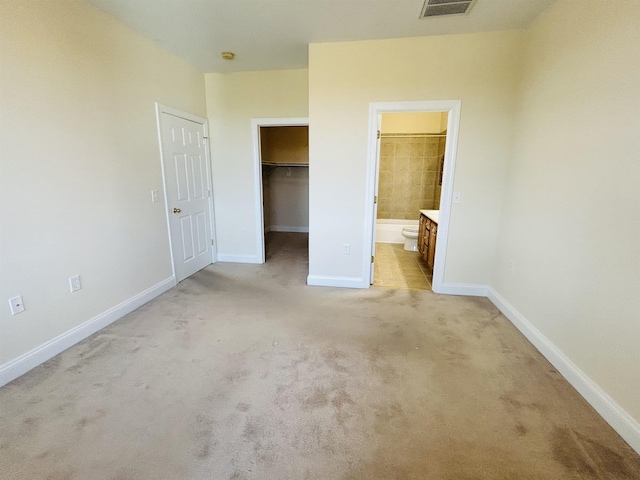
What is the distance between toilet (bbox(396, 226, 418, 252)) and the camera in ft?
16.5

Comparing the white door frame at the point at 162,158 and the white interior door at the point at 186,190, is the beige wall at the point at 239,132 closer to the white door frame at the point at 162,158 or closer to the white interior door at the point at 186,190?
the white door frame at the point at 162,158

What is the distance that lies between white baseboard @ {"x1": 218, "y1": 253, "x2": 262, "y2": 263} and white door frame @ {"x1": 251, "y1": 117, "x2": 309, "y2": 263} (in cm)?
10

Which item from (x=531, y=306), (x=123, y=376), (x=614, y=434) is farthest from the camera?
(x=531, y=306)

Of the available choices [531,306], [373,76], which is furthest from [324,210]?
[531,306]

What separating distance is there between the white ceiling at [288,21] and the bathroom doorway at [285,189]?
2.04 m

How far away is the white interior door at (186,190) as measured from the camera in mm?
3279

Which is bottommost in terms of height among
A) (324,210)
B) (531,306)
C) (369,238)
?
(531,306)

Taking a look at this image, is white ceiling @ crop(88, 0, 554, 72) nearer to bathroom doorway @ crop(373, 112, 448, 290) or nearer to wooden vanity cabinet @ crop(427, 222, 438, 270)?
wooden vanity cabinet @ crop(427, 222, 438, 270)

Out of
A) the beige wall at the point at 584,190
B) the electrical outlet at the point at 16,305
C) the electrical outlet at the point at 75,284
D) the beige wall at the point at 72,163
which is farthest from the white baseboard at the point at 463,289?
the electrical outlet at the point at 16,305

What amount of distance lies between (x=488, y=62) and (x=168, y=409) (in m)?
3.81

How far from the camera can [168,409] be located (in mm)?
1633

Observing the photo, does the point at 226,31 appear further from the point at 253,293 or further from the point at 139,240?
the point at 253,293

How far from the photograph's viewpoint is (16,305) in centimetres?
189

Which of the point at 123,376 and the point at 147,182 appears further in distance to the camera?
the point at 147,182
